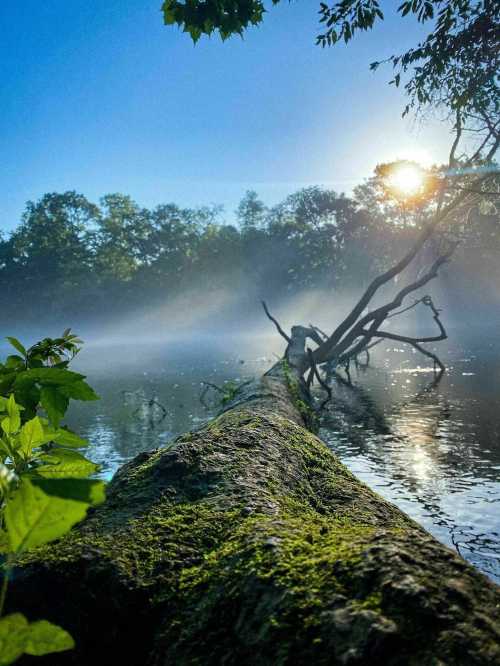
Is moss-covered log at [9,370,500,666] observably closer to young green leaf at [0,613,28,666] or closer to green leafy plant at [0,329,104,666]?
green leafy plant at [0,329,104,666]

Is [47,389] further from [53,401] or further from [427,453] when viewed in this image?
[427,453]

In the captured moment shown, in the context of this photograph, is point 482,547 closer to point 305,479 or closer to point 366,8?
point 305,479

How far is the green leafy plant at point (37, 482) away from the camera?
20.2 inches

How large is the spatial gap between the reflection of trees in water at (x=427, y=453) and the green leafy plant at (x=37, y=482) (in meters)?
6.26

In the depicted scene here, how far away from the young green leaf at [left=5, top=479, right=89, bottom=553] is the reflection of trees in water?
6684 mm

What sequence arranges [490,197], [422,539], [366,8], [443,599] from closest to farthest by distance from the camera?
[443,599] < [422,539] < [366,8] < [490,197]

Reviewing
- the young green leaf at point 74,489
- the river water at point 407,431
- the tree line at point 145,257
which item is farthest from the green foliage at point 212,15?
the tree line at point 145,257

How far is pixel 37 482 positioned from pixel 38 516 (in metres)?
0.04

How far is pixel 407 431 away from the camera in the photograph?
43.8ft

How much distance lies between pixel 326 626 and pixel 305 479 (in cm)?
224

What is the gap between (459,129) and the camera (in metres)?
16.6

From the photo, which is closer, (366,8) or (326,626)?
(326,626)

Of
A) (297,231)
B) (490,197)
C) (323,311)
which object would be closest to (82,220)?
(297,231)

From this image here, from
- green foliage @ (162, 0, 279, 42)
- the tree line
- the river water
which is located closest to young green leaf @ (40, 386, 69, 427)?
green foliage @ (162, 0, 279, 42)
